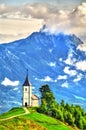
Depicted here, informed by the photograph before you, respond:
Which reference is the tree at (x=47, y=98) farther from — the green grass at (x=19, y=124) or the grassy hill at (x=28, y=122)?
the green grass at (x=19, y=124)

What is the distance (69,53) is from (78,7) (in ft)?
5.07

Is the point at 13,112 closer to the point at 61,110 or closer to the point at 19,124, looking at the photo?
the point at 19,124

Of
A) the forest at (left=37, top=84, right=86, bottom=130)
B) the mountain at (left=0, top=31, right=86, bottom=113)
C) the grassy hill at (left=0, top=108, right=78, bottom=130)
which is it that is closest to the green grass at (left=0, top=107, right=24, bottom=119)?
the grassy hill at (left=0, top=108, right=78, bottom=130)

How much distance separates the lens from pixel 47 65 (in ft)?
63.5

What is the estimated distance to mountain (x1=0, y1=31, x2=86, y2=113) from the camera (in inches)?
747

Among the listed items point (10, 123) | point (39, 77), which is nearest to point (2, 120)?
point (10, 123)

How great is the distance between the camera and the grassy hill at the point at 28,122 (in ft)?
57.0

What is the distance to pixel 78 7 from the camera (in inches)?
724

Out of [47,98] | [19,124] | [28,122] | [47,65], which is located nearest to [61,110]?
[47,98]

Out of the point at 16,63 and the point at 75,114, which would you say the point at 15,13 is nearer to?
the point at 16,63

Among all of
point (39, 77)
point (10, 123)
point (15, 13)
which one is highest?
point (15, 13)

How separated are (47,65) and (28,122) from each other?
78.5 inches

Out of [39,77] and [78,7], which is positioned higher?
[78,7]

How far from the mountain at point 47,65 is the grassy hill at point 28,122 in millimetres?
530
